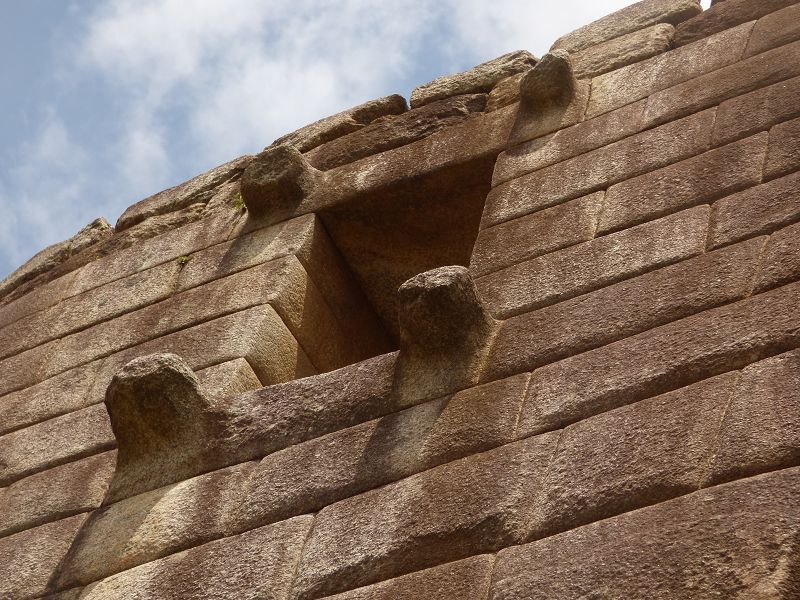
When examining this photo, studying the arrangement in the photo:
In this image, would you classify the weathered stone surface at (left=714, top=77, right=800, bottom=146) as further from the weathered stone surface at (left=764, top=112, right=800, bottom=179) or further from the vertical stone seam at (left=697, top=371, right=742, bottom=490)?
the vertical stone seam at (left=697, top=371, right=742, bottom=490)

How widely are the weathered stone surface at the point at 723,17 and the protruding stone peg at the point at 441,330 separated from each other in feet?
7.63

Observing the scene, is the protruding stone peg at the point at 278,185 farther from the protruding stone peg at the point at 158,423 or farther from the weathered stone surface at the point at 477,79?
the protruding stone peg at the point at 158,423

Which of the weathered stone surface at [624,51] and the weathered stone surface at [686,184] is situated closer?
the weathered stone surface at [686,184]

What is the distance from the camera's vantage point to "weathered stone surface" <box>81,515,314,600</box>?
3.55m

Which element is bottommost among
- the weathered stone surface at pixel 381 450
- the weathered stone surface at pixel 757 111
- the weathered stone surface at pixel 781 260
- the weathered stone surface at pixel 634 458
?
the weathered stone surface at pixel 634 458

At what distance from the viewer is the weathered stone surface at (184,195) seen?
680 cm

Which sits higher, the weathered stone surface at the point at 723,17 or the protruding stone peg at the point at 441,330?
the weathered stone surface at the point at 723,17

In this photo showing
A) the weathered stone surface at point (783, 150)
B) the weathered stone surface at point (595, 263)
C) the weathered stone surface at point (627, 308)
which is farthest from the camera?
the weathered stone surface at point (783, 150)

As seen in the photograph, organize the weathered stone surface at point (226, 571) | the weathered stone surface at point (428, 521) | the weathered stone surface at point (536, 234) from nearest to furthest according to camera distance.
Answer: the weathered stone surface at point (428, 521) < the weathered stone surface at point (226, 571) < the weathered stone surface at point (536, 234)

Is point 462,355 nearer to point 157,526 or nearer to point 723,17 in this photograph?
point 157,526

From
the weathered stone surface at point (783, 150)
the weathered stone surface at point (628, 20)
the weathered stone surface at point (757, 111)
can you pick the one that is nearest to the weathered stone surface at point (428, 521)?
the weathered stone surface at point (783, 150)

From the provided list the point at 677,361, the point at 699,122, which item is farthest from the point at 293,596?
the point at 699,122

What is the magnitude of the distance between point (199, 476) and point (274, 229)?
6.39ft

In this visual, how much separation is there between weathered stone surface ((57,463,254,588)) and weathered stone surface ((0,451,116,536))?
0.24 metres
